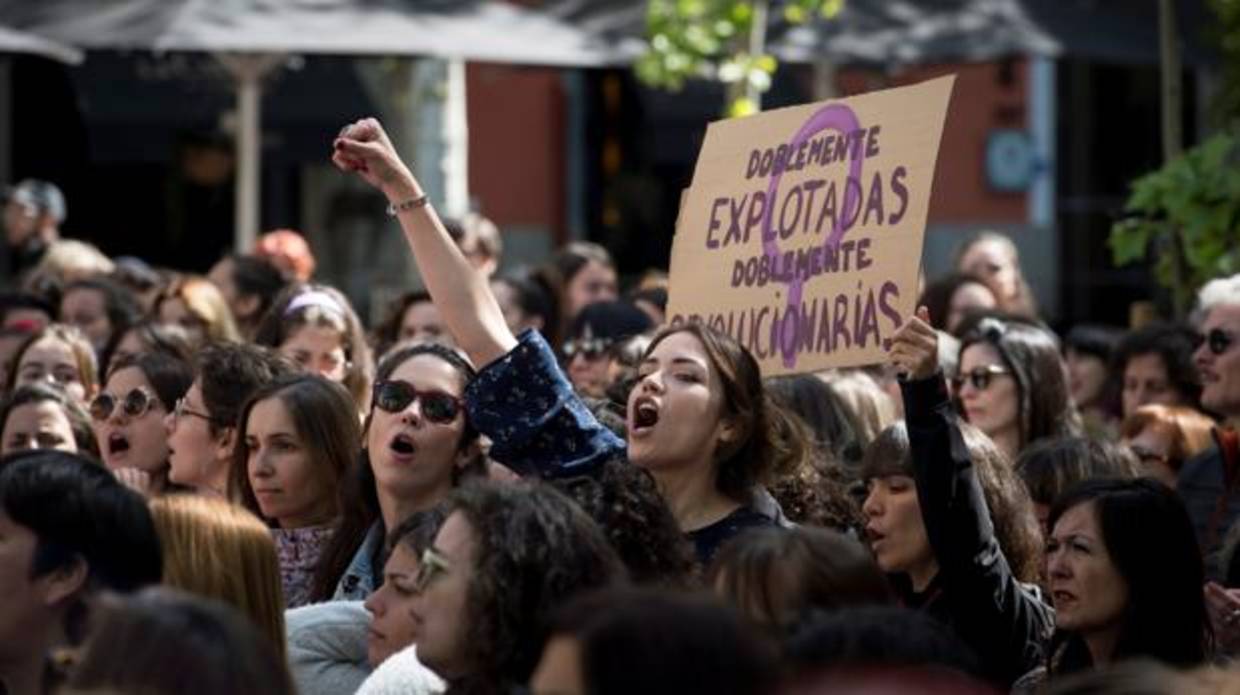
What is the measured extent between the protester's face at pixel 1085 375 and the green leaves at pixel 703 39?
370 cm

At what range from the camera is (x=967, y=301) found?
39.2 ft

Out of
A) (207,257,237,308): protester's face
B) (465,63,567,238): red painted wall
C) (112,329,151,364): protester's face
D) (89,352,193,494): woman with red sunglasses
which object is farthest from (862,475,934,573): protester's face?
(465,63,567,238): red painted wall

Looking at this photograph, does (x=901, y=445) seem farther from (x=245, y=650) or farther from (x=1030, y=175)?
(x=1030, y=175)

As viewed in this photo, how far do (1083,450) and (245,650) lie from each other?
13.0 feet

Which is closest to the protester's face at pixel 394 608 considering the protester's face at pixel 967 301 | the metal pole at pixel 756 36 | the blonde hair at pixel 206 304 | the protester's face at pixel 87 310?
the blonde hair at pixel 206 304

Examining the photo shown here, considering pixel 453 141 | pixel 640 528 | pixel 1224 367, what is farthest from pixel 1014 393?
pixel 453 141

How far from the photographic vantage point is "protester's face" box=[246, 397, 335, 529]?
26.5ft

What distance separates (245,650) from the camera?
4488 mm

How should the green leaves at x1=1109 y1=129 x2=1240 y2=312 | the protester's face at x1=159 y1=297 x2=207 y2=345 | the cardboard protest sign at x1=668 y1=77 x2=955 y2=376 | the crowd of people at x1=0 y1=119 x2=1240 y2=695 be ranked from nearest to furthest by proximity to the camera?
the crowd of people at x1=0 y1=119 x2=1240 y2=695 → the cardboard protest sign at x1=668 y1=77 x2=955 y2=376 → the green leaves at x1=1109 y1=129 x2=1240 y2=312 → the protester's face at x1=159 y1=297 x2=207 y2=345

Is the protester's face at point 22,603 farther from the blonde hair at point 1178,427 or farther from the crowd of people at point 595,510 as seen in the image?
the blonde hair at point 1178,427

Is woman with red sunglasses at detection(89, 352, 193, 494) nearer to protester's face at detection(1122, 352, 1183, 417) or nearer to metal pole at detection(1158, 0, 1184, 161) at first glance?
protester's face at detection(1122, 352, 1183, 417)

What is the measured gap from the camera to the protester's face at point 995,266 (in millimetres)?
13133

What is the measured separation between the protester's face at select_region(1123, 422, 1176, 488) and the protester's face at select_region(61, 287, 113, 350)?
470 cm

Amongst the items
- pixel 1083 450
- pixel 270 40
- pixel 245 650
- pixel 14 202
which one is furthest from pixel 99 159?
pixel 245 650
